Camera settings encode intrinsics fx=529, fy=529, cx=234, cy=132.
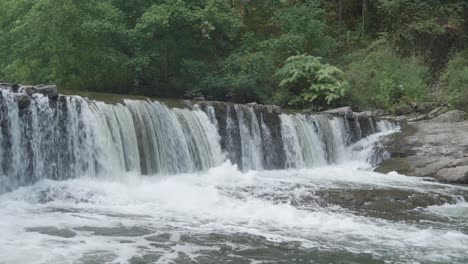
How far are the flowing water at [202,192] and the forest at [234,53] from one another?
14.4 ft

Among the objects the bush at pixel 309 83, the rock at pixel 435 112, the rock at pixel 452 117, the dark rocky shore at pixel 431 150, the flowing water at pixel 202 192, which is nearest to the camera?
the flowing water at pixel 202 192

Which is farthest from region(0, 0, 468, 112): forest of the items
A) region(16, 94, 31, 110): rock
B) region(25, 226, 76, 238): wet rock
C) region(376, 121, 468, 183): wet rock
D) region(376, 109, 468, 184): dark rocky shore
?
region(25, 226, 76, 238): wet rock

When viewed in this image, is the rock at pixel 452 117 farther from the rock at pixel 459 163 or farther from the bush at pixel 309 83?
the bush at pixel 309 83

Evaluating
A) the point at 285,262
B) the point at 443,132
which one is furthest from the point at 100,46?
the point at 285,262

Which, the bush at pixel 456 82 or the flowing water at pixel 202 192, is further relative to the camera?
the bush at pixel 456 82

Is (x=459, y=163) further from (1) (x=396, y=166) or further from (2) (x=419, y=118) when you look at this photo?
(2) (x=419, y=118)

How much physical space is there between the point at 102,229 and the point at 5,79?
15.5 metres

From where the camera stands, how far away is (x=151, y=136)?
Answer: 12.8 meters

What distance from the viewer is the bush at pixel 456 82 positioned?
1864 centimetres

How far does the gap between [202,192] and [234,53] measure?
39.5 feet

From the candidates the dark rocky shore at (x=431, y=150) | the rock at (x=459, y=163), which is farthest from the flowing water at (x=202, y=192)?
the rock at (x=459, y=163)

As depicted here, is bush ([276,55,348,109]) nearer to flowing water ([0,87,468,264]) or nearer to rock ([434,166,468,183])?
flowing water ([0,87,468,264])

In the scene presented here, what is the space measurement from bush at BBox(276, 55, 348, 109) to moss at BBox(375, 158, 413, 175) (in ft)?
15.7

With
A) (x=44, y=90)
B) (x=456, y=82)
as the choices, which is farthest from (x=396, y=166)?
(x=44, y=90)
